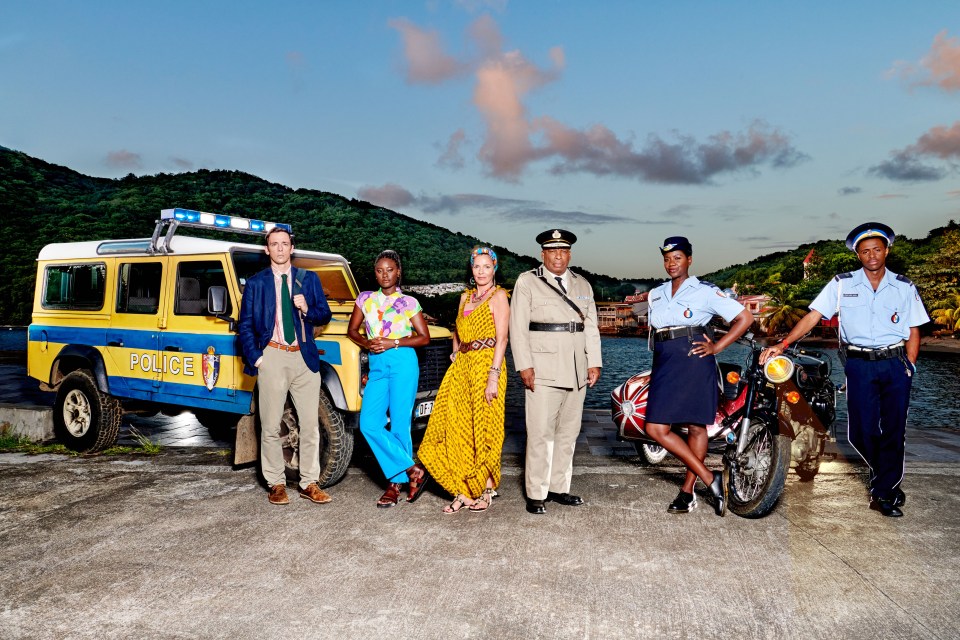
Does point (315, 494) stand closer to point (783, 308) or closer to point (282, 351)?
point (282, 351)

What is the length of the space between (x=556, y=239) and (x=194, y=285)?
11.5 feet

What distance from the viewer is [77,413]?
7.76 metres

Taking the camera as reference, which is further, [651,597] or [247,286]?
[247,286]

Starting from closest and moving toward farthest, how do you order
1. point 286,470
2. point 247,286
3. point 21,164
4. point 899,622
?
1. point 899,622
2. point 247,286
3. point 286,470
4. point 21,164

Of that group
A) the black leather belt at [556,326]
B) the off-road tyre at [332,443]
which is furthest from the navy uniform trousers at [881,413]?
the off-road tyre at [332,443]

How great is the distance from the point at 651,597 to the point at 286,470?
3443 mm

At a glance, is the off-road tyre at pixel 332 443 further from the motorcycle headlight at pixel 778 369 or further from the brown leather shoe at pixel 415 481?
the motorcycle headlight at pixel 778 369

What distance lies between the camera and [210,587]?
3.85 m

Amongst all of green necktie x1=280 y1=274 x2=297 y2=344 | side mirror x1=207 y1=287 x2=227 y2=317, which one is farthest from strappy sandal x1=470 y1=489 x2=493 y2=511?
side mirror x1=207 y1=287 x2=227 y2=317

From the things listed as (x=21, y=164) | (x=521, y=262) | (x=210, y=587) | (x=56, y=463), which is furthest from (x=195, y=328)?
(x=21, y=164)

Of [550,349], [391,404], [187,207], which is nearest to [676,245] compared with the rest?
[550,349]

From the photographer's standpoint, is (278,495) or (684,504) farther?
(278,495)

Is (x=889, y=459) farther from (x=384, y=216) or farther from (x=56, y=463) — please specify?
(x=384, y=216)

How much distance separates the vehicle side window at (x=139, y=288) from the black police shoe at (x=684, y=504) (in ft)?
16.1
